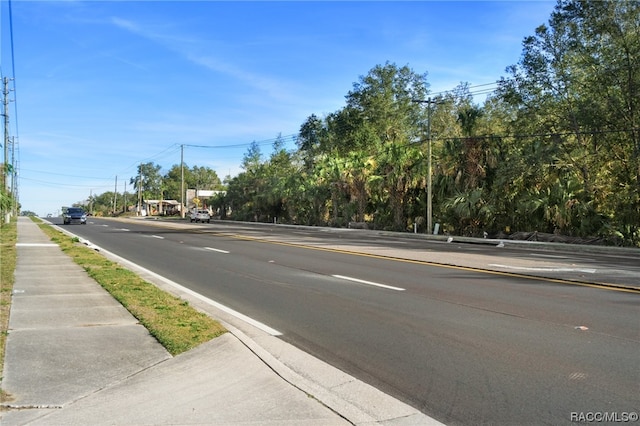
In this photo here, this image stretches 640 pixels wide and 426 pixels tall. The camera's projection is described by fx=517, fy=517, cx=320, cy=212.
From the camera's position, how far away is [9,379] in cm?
486

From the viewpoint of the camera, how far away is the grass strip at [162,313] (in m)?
6.25

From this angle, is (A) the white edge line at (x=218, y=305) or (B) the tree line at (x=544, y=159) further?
(B) the tree line at (x=544, y=159)

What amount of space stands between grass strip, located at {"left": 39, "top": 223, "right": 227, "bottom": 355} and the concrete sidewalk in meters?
0.17

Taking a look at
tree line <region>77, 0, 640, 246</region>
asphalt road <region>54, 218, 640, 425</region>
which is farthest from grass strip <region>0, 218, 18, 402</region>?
tree line <region>77, 0, 640, 246</region>

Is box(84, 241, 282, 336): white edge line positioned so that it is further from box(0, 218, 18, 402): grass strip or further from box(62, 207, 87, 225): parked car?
box(62, 207, 87, 225): parked car

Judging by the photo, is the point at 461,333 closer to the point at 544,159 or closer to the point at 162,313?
the point at 162,313

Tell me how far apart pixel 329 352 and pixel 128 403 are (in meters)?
2.48

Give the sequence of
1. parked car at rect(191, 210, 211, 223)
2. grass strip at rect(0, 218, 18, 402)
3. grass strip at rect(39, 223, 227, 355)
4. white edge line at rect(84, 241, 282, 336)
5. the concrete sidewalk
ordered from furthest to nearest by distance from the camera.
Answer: parked car at rect(191, 210, 211, 223) < white edge line at rect(84, 241, 282, 336) < grass strip at rect(39, 223, 227, 355) < grass strip at rect(0, 218, 18, 402) < the concrete sidewalk

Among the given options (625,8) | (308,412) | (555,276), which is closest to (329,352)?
(308,412)

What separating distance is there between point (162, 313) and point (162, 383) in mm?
2918

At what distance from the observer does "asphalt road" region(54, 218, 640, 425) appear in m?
4.64

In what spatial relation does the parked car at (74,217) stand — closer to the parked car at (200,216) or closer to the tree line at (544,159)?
the parked car at (200,216)

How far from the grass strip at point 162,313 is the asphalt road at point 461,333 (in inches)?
36.8

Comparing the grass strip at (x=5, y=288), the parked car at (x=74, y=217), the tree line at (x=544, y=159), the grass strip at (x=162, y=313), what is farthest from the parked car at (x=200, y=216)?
the grass strip at (x=162, y=313)
